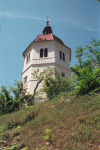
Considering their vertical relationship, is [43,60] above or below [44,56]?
below

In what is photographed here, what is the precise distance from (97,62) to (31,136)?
9.51m

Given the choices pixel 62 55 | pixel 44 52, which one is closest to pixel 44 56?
pixel 44 52

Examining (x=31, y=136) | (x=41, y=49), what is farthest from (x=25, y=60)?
(x=31, y=136)

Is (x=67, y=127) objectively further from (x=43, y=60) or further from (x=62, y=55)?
(x=62, y=55)

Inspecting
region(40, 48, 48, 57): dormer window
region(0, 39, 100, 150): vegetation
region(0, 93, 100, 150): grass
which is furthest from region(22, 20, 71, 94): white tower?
region(0, 93, 100, 150): grass

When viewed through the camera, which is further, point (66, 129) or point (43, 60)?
A: point (43, 60)

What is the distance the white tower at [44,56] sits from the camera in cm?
1980

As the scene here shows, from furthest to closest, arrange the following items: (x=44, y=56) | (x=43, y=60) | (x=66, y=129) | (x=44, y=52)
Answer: (x=44, y=52) → (x=44, y=56) → (x=43, y=60) → (x=66, y=129)

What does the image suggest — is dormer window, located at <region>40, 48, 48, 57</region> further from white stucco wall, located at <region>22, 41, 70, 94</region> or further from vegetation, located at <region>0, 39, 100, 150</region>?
vegetation, located at <region>0, 39, 100, 150</region>

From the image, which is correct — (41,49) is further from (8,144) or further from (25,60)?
(8,144)

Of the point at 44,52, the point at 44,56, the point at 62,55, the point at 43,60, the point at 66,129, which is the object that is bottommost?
the point at 66,129

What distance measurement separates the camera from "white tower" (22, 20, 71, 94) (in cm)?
1980

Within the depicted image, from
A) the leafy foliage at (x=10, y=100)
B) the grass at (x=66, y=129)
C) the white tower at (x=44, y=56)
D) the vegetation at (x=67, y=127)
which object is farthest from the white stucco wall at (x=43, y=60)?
the grass at (x=66, y=129)

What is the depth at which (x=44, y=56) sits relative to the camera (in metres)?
20.9
